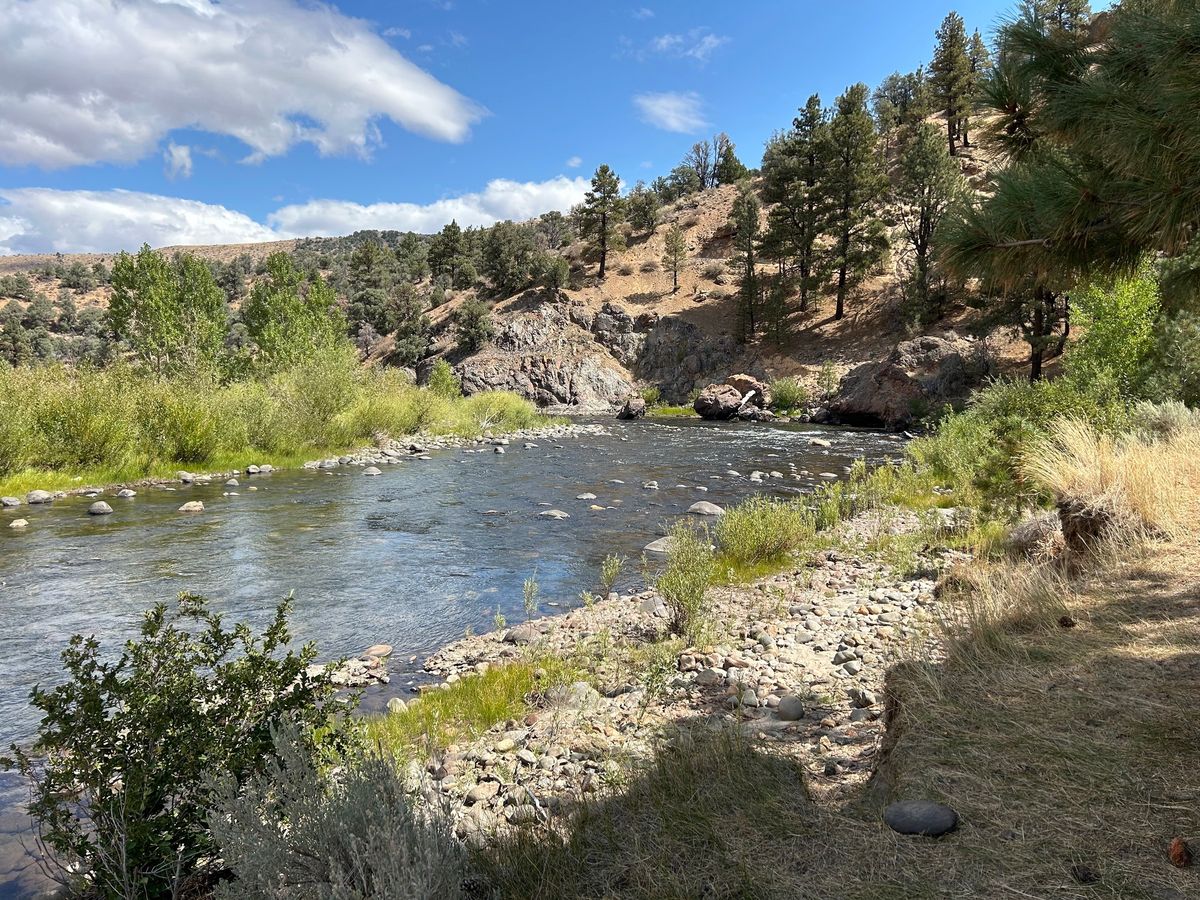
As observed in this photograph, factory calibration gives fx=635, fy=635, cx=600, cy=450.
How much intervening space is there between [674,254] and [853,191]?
17772mm

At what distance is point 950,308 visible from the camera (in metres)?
40.2

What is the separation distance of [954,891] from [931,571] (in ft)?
23.4

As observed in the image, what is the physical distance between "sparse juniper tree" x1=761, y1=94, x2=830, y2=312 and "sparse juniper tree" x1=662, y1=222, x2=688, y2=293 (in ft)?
32.2

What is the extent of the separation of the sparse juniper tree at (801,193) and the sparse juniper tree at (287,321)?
33777 mm

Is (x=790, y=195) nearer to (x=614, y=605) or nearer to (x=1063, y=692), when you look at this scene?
(x=614, y=605)

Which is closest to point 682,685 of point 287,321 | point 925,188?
point 287,321

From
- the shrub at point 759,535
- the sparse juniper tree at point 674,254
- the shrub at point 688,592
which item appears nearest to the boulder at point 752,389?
the sparse juniper tree at point 674,254

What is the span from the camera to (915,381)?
111 feet

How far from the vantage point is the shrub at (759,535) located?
33.9ft

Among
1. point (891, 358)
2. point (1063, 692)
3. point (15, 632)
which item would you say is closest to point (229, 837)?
point (1063, 692)

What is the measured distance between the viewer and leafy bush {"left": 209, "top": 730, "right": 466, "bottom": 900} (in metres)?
2.60

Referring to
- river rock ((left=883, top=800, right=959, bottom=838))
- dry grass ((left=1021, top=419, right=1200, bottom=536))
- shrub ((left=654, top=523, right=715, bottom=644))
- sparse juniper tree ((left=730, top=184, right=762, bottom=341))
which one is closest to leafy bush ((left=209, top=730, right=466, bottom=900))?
river rock ((left=883, top=800, right=959, bottom=838))

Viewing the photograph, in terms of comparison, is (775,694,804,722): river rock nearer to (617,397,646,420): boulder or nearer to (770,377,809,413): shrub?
(770,377,809,413): shrub

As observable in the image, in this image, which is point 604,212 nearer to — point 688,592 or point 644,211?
point 644,211
